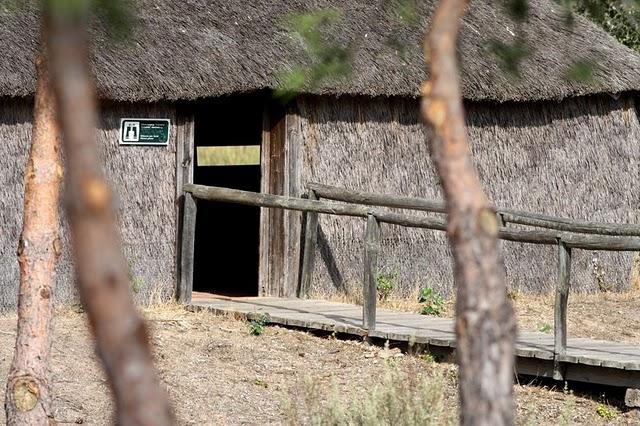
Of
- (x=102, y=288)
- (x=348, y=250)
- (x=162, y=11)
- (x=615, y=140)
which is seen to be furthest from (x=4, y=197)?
(x=102, y=288)

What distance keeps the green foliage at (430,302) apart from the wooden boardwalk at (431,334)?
17.6 inches

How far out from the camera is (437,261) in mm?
11297

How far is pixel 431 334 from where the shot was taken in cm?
882

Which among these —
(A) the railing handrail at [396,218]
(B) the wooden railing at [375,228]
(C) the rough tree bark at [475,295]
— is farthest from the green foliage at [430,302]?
(C) the rough tree bark at [475,295]

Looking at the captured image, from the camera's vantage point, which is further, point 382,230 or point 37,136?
point 382,230

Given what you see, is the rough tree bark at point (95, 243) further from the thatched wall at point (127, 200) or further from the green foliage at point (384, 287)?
the green foliage at point (384, 287)

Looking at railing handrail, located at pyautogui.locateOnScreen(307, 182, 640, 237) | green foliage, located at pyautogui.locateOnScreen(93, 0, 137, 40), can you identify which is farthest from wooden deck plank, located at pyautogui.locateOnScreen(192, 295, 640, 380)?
green foliage, located at pyautogui.locateOnScreen(93, 0, 137, 40)

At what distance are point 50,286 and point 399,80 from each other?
A: 520cm

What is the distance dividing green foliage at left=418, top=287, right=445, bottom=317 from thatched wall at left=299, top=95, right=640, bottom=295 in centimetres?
13

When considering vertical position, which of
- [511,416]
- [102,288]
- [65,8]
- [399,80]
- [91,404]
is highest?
[399,80]

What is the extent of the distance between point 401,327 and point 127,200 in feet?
7.81

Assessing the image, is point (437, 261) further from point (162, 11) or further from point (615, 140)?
point (162, 11)

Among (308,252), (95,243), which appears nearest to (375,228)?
A: (308,252)

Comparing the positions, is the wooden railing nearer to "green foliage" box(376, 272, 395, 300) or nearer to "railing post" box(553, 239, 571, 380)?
"railing post" box(553, 239, 571, 380)
